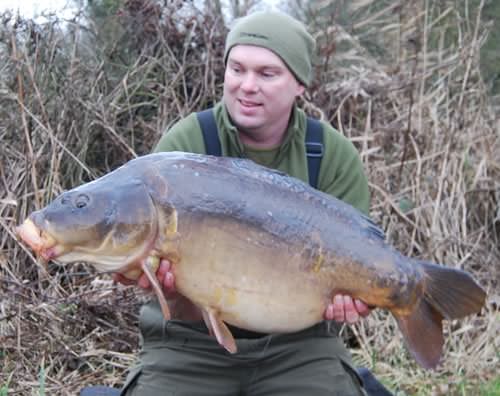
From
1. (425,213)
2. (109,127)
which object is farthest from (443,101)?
(109,127)

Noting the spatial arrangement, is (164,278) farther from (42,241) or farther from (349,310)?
(349,310)

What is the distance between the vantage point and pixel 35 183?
4422 mm

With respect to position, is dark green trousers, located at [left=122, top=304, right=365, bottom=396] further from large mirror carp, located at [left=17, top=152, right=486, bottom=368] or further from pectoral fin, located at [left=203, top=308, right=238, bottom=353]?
pectoral fin, located at [left=203, top=308, right=238, bottom=353]

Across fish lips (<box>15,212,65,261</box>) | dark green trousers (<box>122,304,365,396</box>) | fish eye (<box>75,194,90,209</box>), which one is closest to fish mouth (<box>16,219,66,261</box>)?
fish lips (<box>15,212,65,261</box>)

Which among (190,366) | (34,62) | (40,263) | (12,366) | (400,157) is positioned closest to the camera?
(190,366)

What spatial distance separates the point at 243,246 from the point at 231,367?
68 centimetres

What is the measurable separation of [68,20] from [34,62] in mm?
357

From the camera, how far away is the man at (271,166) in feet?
9.68

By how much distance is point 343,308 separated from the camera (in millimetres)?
2623

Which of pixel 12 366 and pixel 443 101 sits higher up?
pixel 443 101

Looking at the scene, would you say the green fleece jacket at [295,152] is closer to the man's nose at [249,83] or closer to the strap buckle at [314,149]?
the strap buckle at [314,149]

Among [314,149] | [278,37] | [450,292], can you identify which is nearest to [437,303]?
[450,292]

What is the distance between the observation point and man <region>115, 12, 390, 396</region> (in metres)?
2.95

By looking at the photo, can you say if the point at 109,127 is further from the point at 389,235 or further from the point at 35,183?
the point at 389,235
